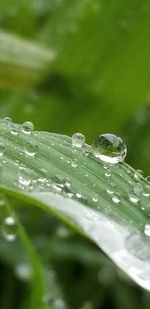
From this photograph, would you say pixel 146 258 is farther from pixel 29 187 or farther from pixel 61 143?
pixel 61 143

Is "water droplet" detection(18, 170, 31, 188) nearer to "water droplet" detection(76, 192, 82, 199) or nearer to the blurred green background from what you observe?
"water droplet" detection(76, 192, 82, 199)

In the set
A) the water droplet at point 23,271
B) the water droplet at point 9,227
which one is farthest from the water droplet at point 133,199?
the water droplet at point 23,271

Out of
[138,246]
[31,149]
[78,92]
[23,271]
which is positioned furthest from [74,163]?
[78,92]

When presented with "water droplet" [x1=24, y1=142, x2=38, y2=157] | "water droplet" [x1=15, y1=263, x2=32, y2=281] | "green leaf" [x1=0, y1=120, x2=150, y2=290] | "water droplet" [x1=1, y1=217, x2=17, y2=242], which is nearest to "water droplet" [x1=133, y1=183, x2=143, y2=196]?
"green leaf" [x1=0, y1=120, x2=150, y2=290]

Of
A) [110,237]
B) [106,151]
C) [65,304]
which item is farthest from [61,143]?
[65,304]

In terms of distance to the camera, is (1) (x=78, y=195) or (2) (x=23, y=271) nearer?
(1) (x=78, y=195)

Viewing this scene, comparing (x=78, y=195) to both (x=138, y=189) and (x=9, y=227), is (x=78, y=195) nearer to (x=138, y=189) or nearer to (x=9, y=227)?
(x=138, y=189)

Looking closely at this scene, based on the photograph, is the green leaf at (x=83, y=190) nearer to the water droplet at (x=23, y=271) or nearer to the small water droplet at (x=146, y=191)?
the small water droplet at (x=146, y=191)
